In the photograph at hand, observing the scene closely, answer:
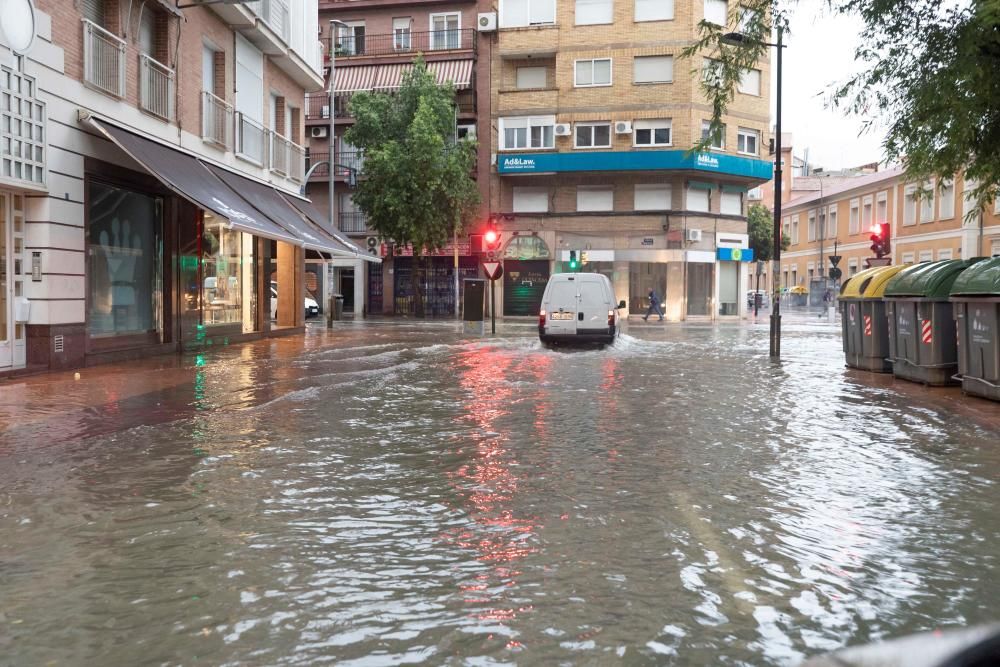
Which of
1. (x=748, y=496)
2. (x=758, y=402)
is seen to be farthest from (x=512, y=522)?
(x=758, y=402)

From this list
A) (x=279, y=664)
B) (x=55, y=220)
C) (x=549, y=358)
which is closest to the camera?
(x=279, y=664)

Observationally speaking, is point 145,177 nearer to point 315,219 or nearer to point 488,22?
point 315,219

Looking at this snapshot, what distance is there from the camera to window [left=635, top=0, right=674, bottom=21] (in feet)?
130

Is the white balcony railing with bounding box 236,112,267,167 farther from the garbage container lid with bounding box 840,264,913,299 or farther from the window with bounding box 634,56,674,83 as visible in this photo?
the window with bounding box 634,56,674,83

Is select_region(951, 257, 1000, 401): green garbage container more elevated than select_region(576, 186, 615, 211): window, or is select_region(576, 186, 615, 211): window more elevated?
select_region(576, 186, 615, 211): window

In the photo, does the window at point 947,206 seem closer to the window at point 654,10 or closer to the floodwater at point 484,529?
the window at point 654,10

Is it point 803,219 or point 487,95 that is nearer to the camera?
point 487,95

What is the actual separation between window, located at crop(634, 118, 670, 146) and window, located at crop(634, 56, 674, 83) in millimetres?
1827

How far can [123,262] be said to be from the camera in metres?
16.5

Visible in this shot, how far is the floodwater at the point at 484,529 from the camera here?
11.3 feet

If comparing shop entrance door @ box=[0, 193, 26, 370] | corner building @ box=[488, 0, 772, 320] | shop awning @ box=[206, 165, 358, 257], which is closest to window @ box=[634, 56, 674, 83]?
corner building @ box=[488, 0, 772, 320]

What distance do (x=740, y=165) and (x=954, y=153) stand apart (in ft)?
97.0

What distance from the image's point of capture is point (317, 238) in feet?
73.0

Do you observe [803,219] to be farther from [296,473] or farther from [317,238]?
[296,473]
